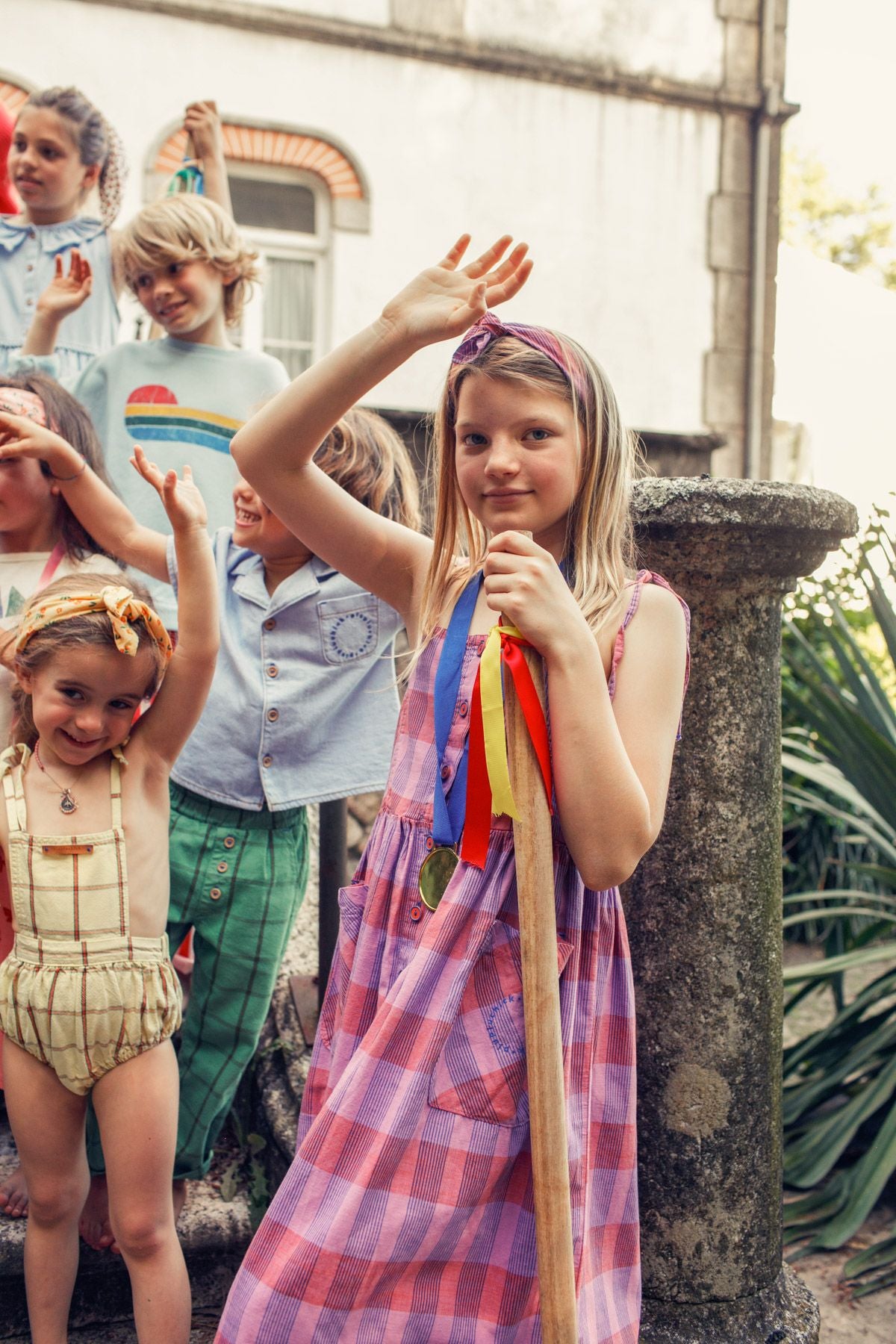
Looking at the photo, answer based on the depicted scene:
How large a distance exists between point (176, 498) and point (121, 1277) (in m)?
1.38

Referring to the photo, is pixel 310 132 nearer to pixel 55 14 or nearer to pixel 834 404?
pixel 55 14

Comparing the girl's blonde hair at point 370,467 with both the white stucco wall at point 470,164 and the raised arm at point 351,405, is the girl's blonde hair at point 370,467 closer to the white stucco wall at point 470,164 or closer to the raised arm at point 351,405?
the raised arm at point 351,405

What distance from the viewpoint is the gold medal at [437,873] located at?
1.58 metres

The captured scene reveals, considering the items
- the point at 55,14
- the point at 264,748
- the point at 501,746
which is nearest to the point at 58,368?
the point at 264,748

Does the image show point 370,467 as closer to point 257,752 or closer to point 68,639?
point 257,752

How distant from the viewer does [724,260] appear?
9844 mm

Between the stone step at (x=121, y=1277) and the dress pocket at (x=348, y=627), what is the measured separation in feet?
3.42

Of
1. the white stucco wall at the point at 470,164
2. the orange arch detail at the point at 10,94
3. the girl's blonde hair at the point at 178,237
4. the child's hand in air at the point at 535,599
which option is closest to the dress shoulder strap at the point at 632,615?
the child's hand in air at the point at 535,599

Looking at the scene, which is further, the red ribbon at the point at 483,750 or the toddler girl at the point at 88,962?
the toddler girl at the point at 88,962

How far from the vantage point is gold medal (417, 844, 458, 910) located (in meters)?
1.58

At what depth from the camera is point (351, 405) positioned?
170 centimetres

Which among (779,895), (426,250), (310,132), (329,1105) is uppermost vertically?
(310,132)

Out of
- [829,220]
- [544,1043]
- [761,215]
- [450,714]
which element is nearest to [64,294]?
[450,714]

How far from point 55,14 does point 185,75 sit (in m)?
0.87
